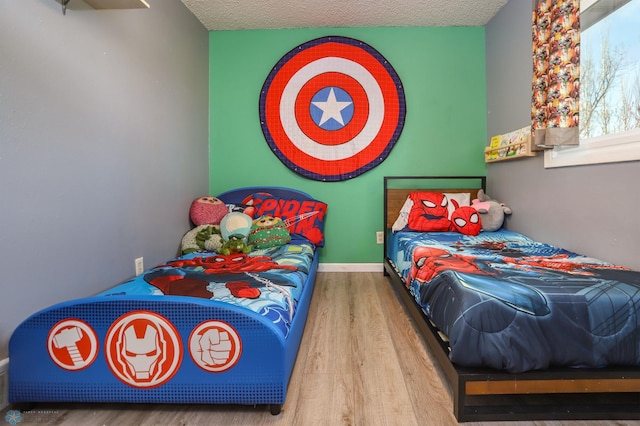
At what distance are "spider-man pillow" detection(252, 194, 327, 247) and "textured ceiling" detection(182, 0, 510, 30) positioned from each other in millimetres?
1508

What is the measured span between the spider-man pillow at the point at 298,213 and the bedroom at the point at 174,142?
0.89 ft

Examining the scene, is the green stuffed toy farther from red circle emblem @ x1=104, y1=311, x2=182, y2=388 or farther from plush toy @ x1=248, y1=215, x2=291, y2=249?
red circle emblem @ x1=104, y1=311, x2=182, y2=388

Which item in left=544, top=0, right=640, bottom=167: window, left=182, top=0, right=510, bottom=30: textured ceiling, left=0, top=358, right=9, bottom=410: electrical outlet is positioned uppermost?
left=182, top=0, right=510, bottom=30: textured ceiling

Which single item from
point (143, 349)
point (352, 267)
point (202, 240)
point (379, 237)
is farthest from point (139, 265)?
point (379, 237)

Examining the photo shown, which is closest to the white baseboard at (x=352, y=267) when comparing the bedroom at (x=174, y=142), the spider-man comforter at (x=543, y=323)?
the bedroom at (x=174, y=142)

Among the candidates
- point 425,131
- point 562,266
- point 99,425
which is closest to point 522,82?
point 425,131

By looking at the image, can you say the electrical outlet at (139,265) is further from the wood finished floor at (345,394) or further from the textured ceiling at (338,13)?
the textured ceiling at (338,13)

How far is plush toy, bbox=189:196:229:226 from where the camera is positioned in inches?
111

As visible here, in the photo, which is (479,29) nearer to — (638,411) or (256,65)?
(256,65)

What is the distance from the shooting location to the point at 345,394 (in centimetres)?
138

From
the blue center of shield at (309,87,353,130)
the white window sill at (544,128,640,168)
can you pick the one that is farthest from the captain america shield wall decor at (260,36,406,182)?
the white window sill at (544,128,640,168)

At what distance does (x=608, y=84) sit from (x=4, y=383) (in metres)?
3.04

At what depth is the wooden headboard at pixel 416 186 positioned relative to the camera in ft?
10.4

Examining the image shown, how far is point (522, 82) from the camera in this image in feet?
8.42
